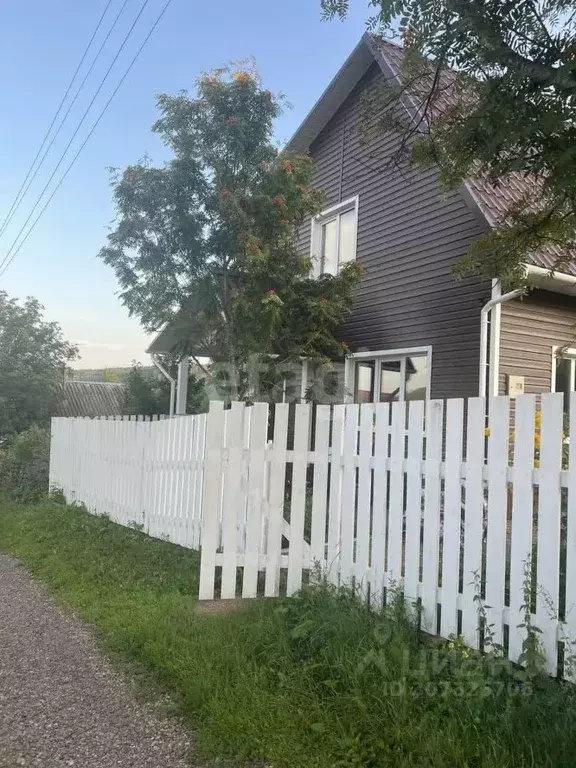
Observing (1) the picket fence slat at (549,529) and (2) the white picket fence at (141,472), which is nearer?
(1) the picket fence slat at (549,529)

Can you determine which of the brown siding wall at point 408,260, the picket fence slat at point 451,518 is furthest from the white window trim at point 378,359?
the picket fence slat at point 451,518

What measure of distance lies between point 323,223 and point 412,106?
5870 millimetres

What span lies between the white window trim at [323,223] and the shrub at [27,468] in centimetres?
642

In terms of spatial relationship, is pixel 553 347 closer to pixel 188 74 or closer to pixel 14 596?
pixel 188 74

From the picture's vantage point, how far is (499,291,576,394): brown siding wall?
8805 mm

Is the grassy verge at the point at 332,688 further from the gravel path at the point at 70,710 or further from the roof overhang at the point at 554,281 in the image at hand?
the roof overhang at the point at 554,281

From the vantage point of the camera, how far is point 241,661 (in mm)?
3291

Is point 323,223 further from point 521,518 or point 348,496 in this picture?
point 521,518

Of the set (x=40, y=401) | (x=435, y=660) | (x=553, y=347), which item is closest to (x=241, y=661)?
(x=435, y=660)

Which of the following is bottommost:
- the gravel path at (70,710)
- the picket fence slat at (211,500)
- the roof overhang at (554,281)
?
the gravel path at (70,710)

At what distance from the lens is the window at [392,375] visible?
32.9ft

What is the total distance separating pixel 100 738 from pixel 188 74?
9830mm

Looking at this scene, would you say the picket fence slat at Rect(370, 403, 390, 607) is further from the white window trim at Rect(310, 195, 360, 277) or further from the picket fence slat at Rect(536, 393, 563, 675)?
the white window trim at Rect(310, 195, 360, 277)

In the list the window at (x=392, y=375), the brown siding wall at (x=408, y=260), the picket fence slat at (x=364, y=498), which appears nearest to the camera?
the picket fence slat at (x=364, y=498)
